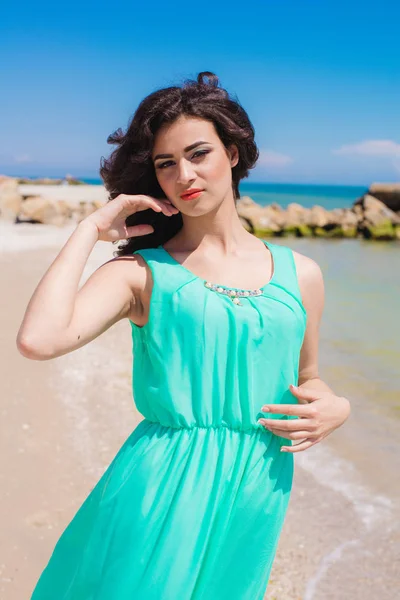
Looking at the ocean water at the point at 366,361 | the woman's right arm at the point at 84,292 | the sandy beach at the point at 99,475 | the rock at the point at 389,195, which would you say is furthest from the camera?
the rock at the point at 389,195

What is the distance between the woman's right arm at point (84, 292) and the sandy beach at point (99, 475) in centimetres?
233

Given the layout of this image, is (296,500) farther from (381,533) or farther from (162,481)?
(162,481)

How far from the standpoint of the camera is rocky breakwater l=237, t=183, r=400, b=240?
27359mm

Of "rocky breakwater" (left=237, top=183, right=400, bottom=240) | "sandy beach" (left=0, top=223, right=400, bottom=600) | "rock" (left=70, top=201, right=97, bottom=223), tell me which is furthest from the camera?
"rocky breakwater" (left=237, top=183, right=400, bottom=240)

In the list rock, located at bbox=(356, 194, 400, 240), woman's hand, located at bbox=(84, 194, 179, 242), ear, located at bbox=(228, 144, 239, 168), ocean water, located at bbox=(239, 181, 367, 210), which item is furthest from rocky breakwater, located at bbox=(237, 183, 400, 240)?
ocean water, located at bbox=(239, 181, 367, 210)

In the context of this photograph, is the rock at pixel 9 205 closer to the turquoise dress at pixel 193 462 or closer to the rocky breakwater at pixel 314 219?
the rocky breakwater at pixel 314 219

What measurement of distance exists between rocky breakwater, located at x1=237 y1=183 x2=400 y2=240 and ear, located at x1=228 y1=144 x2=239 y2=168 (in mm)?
24473

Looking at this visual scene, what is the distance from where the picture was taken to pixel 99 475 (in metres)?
5.09

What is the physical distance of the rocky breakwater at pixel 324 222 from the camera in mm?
27359

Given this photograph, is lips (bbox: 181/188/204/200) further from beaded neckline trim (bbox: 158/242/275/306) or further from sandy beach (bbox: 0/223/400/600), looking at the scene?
sandy beach (bbox: 0/223/400/600)

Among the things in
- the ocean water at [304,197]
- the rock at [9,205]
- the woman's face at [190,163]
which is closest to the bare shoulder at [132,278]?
the woman's face at [190,163]

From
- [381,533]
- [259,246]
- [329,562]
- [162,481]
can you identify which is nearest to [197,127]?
[259,246]

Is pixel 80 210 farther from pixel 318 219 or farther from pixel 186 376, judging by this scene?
pixel 186 376

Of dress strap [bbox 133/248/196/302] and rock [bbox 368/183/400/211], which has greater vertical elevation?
dress strap [bbox 133/248/196/302]
